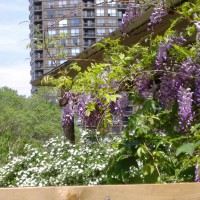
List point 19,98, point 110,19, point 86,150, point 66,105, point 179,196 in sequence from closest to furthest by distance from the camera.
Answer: point 179,196 < point 66,105 < point 86,150 < point 19,98 < point 110,19

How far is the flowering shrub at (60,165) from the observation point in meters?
7.64

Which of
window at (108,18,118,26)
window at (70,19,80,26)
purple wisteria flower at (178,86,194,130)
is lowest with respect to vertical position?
purple wisteria flower at (178,86,194,130)

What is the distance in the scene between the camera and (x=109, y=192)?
1.80m

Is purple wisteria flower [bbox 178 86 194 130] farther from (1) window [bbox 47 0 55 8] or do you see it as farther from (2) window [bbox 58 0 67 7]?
(2) window [bbox 58 0 67 7]

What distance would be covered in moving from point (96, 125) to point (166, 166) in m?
0.59

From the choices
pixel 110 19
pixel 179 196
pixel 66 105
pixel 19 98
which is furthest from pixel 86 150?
pixel 110 19

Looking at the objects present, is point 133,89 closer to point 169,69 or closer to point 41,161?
point 169,69

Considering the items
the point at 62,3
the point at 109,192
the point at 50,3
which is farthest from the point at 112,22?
the point at 109,192

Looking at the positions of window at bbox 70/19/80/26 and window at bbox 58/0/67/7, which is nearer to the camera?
window at bbox 70/19/80/26

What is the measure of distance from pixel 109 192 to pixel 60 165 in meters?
6.20

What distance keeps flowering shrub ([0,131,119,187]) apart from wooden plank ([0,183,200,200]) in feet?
17.3

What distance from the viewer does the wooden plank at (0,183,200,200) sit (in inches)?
68.9

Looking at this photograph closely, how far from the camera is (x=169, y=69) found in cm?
356

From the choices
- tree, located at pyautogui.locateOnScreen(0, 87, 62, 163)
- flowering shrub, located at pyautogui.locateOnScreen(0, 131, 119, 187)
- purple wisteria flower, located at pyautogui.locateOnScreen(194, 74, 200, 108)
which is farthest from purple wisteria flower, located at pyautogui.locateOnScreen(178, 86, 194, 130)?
tree, located at pyautogui.locateOnScreen(0, 87, 62, 163)
